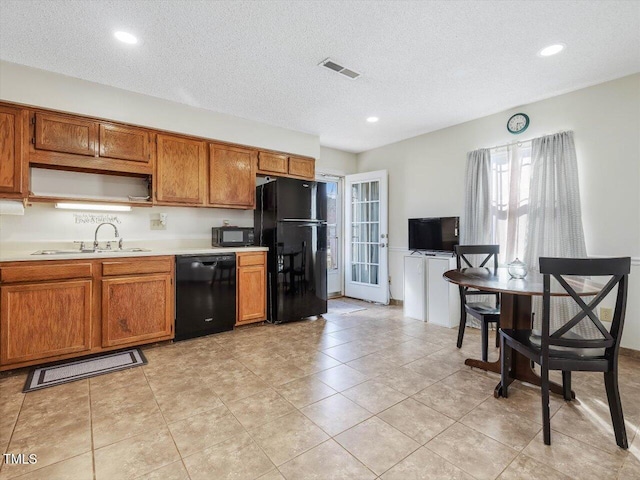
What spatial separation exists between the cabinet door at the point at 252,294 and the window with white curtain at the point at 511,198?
2.89 m

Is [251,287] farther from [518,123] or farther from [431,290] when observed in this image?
[518,123]

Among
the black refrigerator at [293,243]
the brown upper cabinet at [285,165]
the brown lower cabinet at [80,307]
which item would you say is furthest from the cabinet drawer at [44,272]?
the brown upper cabinet at [285,165]

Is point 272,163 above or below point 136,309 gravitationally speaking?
above

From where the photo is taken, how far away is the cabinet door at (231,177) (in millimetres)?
3756

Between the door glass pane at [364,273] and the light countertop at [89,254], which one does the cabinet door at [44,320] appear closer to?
the light countertop at [89,254]

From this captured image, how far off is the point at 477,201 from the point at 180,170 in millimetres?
3538

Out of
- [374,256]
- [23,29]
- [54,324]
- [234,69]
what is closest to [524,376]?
[374,256]

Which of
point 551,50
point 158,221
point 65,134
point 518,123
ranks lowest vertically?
point 158,221

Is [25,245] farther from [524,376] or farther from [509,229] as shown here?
[509,229]

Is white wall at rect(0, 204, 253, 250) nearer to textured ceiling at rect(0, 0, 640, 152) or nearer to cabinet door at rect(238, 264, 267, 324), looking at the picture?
cabinet door at rect(238, 264, 267, 324)

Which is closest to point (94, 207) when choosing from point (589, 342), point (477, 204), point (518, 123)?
point (589, 342)

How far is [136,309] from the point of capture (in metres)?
3.05

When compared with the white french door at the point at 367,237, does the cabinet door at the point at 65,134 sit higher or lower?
higher

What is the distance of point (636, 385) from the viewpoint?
2.35 meters
